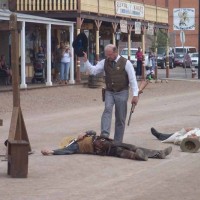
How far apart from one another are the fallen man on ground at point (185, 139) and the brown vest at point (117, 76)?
1.55 metres

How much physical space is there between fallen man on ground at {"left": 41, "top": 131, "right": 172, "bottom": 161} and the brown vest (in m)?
1.16

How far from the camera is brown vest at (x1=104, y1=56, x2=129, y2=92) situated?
44.8 feet

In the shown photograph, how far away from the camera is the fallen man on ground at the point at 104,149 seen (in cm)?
1270

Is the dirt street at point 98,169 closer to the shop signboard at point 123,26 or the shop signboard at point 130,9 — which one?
the shop signboard at point 123,26

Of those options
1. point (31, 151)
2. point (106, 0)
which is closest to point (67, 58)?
point (106, 0)

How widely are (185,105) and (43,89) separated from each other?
24.2 ft

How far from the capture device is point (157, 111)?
23.6 meters

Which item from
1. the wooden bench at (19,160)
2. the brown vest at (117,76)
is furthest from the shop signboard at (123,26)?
the wooden bench at (19,160)

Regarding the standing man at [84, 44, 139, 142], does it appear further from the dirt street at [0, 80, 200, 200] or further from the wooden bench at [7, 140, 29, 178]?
the wooden bench at [7, 140, 29, 178]

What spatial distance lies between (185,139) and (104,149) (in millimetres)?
1869

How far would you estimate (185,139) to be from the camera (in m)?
13.9

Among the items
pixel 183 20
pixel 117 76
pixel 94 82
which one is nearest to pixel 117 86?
pixel 117 76

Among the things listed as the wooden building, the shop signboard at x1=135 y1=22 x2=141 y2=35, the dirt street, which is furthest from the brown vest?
the shop signboard at x1=135 y1=22 x2=141 y2=35

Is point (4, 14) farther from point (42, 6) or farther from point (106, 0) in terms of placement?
point (106, 0)
